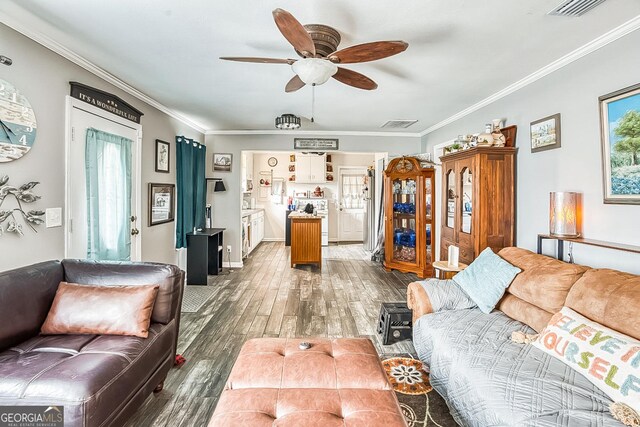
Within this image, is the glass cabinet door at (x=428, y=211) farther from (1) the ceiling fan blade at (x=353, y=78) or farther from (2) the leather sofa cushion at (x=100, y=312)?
(2) the leather sofa cushion at (x=100, y=312)

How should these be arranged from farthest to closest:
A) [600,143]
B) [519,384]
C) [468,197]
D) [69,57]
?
[468,197], [69,57], [600,143], [519,384]

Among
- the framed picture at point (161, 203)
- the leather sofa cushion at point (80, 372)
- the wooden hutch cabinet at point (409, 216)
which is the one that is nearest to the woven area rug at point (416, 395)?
the leather sofa cushion at point (80, 372)

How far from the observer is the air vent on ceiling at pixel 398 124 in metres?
4.93

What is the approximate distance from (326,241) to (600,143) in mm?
6539

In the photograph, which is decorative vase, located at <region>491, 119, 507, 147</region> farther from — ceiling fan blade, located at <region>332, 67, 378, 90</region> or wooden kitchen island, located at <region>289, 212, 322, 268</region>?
wooden kitchen island, located at <region>289, 212, 322, 268</region>

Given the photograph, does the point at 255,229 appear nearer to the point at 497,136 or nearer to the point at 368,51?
the point at 497,136

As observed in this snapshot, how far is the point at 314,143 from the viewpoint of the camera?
18.7 ft

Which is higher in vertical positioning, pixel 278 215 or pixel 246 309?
pixel 278 215

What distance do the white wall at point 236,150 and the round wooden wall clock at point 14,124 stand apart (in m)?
3.42

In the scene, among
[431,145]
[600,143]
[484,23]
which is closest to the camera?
[484,23]

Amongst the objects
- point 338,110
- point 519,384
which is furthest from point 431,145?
point 519,384

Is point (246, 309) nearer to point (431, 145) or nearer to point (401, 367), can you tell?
point (401, 367)

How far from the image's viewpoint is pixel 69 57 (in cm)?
263

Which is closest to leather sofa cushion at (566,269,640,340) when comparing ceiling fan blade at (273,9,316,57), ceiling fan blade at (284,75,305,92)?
ceiling fan blade at (273,9,316,57)
